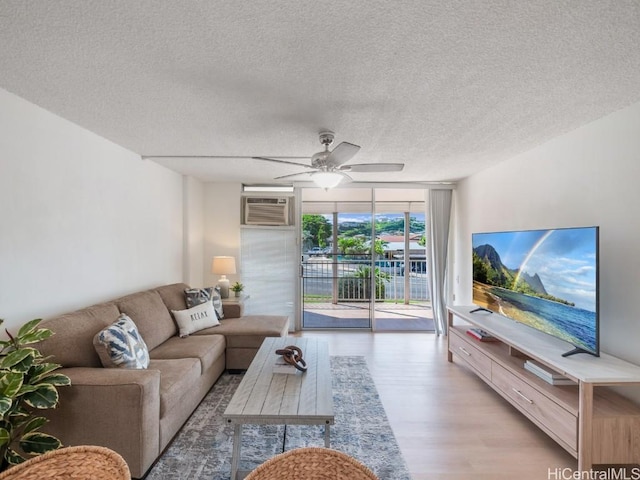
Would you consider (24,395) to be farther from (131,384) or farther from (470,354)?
(470,354)

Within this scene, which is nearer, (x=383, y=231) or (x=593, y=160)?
(x=593, y=160)

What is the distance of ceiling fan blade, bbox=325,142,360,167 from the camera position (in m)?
2.20

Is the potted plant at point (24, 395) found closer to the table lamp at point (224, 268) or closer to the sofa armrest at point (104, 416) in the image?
the sofa armrest at point (104, 416)

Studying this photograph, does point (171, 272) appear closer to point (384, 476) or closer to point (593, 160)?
point (384, 476)

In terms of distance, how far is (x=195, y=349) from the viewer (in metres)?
2.84

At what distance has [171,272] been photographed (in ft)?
13.8

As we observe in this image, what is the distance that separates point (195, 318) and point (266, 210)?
2140mm

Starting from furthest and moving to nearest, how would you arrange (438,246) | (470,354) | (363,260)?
1. (363,260)
2. (438,246)
3. (470,354)

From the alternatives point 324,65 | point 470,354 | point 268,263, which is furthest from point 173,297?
point 470,354

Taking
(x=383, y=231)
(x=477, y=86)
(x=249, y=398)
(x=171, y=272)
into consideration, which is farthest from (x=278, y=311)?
(x=477, y=86)

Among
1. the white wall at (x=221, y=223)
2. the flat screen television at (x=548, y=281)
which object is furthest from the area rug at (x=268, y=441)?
the white wall at (x=221, y=223)

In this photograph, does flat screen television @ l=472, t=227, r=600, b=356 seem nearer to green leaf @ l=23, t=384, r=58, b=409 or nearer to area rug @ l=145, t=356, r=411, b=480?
area rug @ l=145, t=356, r=411, b=480

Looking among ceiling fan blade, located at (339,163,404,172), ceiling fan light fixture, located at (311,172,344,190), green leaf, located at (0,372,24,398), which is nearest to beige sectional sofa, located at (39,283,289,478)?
green leaf, located at (0,372,24,398)

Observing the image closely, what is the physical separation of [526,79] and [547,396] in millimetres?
2063
